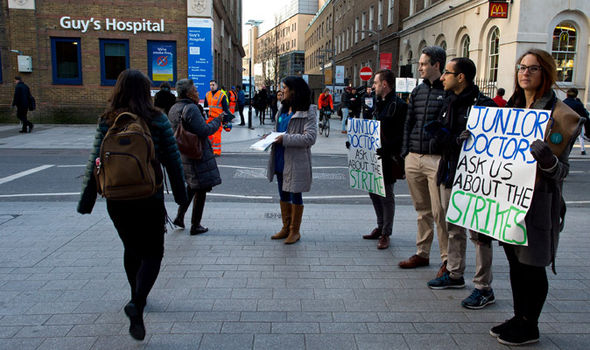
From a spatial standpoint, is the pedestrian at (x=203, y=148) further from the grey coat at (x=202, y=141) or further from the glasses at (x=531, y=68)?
the glasses at (x=531, y=68)

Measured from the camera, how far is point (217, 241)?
5602 mm

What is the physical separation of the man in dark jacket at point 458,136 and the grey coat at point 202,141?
2654 millimetres

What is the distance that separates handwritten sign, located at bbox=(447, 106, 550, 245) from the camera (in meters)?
3.17

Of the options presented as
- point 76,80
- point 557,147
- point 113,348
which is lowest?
point 113,348

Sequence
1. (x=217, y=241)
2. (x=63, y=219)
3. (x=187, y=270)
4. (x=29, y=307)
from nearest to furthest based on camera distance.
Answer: (x=29, y=307) < (x=187, y=270) < (x=217, y=241) < (x=63, y=219)

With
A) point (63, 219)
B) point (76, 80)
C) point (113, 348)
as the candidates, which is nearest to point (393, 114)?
point (113, 348)

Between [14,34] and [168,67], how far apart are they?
691 centimetres

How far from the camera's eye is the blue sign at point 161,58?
22000 millimetres

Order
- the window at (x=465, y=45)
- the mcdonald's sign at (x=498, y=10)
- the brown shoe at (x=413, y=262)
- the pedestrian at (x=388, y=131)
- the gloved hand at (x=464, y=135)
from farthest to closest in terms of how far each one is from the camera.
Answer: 1. the window at (x=465, y=45)
2. the mcdonald's sign at (x=498, y=10)
3. the pedestrian at (x=388, y=131)
4. the brown shoe at (x=413, y=262)
5. the gloved hand at (x=464, y=135)

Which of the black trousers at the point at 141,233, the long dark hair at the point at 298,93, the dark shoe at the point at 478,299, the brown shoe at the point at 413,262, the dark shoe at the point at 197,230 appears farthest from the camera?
the dark shoe at the point at 197,230

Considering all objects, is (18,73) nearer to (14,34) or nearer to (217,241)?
(14,34)

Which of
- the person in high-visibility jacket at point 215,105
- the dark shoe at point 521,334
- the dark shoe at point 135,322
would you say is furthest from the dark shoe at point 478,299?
the person in high-visibility jacket at point 215,105

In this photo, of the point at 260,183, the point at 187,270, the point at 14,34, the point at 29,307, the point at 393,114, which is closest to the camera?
the point at 29,307

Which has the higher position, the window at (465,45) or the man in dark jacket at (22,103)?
the window at (465,45)
